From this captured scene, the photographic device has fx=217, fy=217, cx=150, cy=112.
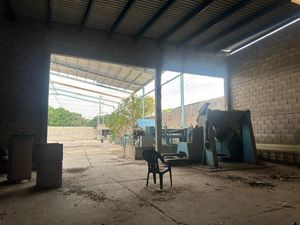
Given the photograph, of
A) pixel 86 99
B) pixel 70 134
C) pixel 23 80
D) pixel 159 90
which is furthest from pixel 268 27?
pixel 86 99

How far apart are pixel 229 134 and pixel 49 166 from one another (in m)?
5.39

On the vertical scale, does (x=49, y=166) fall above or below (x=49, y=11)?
below

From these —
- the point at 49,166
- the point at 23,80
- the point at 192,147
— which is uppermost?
the point at 23,80

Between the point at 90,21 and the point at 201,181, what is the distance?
598 centimetres

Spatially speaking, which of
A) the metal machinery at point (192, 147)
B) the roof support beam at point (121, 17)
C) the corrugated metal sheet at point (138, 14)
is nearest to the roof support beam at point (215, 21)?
the corrugated metal sheet at point (138, 14)

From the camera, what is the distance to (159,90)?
8.61m

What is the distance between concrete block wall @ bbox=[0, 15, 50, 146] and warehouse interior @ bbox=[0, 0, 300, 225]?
0.09 ft

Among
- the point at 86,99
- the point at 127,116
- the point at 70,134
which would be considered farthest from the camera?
the point at 86,99

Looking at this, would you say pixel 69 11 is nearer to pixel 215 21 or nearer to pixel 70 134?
pixel 215 21

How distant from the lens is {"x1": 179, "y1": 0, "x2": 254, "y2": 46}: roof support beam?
6.23m

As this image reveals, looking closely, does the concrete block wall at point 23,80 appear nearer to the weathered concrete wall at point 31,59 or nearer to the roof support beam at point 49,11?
the weathered concrete wall at point 31,59

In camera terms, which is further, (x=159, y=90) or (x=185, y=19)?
(x=159, y=90)

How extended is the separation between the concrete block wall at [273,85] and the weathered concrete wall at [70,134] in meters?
21.9

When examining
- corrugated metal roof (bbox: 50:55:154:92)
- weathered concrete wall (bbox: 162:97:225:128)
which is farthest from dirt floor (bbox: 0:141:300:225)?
corrugated metal roof (bbox: 50:55:154:92)
